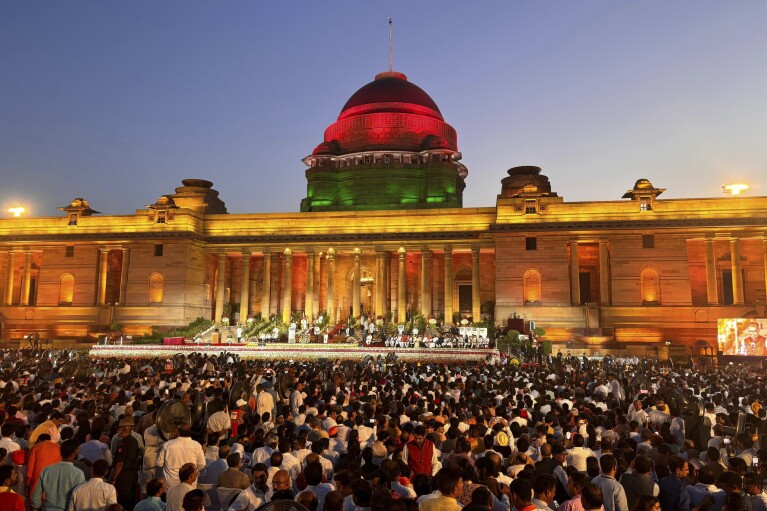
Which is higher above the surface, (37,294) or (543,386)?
(37,294)

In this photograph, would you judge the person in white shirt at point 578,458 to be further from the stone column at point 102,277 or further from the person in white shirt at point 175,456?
the stone column at point 102,277

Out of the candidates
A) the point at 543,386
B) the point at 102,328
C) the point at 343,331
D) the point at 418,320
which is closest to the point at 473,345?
the point at 418,320

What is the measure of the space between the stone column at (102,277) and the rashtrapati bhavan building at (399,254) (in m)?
0.14

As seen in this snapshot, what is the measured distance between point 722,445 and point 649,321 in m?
36.2

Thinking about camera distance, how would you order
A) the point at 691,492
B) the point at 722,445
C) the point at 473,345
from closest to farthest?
1. the point at 691,492
2. the point at 722,445
3. the point at 473,345

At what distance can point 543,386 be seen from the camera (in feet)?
58.8

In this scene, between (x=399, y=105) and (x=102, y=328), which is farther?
(x=399, y=105)

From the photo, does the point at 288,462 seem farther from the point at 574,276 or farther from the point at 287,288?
the point at 287,288

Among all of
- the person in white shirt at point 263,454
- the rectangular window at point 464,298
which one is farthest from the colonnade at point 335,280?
the person in white shirt at point 263,454

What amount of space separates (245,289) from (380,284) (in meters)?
12.6

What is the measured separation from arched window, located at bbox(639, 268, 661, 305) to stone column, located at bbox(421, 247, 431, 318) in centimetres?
1707

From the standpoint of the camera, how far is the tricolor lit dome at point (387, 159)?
195ft

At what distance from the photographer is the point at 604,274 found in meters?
46.0

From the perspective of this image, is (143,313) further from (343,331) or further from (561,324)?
(561,324)
